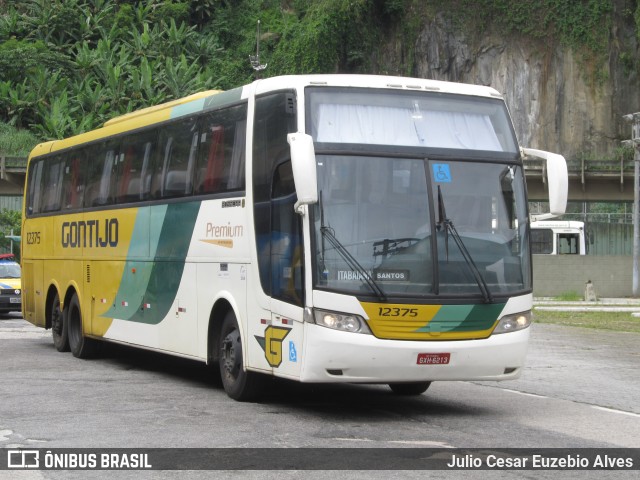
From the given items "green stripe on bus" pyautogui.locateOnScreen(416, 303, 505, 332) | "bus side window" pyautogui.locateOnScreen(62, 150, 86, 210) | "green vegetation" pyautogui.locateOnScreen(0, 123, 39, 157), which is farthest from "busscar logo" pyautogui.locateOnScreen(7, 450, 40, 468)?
"green vegetation" pyautogui.locateOnScreen(0, 123, 39, 157)

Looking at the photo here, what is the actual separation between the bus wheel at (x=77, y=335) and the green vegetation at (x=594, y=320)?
524 inches

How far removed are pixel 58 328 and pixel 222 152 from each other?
24.3 ft

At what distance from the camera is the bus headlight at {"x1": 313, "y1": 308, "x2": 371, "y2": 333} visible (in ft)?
37.2

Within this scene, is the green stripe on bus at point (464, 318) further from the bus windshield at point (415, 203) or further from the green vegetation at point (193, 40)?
the green vegetation at point (193, 40)

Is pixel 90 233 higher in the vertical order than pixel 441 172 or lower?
lower

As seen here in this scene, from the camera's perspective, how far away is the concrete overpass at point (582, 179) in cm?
5691

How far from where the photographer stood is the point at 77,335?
1909cm

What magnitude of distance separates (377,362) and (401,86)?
287cm

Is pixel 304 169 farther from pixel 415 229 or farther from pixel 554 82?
pixel 554 82

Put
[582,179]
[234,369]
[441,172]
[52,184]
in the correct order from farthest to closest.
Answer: [582,179] < [52,184] < [234,369] < [441,172]

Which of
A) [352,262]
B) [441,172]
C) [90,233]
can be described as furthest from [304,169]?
[90,233]

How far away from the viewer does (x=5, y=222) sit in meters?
56.2

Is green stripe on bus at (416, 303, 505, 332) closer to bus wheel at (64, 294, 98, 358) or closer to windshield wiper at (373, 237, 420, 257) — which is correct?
windshield wiper at (373, 237, 420, 257)

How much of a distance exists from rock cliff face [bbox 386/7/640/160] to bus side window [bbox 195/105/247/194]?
184 ft
